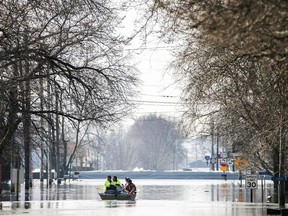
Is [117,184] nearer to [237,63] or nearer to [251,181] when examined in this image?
[251,181]

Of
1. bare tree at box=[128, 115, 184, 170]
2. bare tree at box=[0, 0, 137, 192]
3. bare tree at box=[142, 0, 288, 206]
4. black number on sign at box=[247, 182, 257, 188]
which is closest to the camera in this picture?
bare tree at box=[142, 0, 288, 206]

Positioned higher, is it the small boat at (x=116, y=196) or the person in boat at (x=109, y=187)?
the person in boat at (x=109, y=187)

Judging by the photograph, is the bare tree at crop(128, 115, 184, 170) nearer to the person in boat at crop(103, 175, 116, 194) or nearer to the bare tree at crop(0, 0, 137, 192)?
the person in boat at crop(103, 175, 116, 194)

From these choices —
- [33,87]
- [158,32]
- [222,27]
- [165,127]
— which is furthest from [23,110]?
[165,127]

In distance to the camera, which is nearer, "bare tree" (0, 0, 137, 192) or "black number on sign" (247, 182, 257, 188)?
"bare tree" (0, 0, 137, 192)

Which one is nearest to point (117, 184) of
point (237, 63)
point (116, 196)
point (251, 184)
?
point (116, 196)

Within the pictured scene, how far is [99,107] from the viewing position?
37812 mm

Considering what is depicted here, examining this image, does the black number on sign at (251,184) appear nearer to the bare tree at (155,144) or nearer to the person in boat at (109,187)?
the person in boat at (109,187)

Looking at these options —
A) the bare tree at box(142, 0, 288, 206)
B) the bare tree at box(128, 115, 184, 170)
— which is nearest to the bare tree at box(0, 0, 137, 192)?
the bare tree at box(142, 0, 288, 206)

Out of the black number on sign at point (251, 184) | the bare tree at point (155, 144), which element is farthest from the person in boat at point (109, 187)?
the bare tree at point (155, 144)

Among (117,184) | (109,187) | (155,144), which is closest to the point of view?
(109,187)

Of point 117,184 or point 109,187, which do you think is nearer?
point 109,187

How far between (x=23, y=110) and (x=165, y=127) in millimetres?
141248

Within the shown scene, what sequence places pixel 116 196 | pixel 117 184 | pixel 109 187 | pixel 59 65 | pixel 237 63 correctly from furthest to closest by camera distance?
pixel 117 184
pixel 109 187
pixel 116 196
pixel 59 65
pixel 237 63
